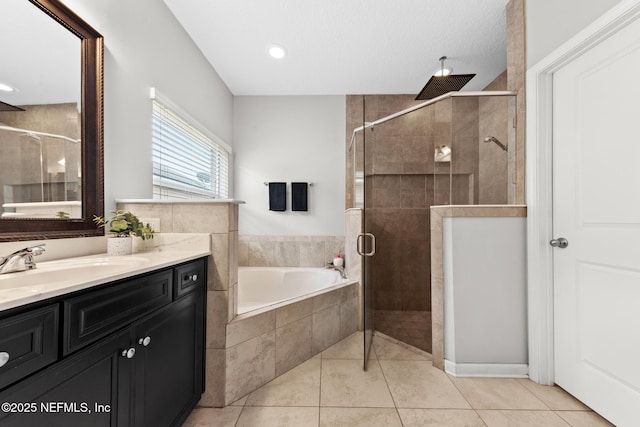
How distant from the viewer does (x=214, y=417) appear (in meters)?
1.38

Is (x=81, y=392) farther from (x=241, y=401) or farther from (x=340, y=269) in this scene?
(x=340, y=269)

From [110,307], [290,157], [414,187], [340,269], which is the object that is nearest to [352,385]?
[340,269]

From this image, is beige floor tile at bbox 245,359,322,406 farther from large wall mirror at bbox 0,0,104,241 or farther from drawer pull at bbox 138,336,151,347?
large wall mirror at bbox 0,0,104,241

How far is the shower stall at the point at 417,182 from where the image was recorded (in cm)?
182

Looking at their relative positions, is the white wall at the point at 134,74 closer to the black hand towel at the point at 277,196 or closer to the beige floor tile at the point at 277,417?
the black hand towel at the point at 277,196

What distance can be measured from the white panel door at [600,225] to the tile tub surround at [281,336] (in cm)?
140

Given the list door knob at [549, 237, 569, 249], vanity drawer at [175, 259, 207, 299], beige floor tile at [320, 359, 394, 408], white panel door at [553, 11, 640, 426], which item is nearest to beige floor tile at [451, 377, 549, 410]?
white panel door at [553, 11, 640, 426]

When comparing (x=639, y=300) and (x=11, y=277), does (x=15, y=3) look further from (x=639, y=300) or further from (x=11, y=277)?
(x=639, y=300)

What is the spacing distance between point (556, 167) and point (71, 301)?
2.27m

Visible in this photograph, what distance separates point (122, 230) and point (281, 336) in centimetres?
109

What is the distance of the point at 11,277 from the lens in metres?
0.83

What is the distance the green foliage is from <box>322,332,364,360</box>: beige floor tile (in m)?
1.47

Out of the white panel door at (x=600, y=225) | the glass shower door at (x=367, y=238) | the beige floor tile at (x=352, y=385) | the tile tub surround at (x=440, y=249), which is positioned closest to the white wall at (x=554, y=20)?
the white panel door at (x=600, y=225)

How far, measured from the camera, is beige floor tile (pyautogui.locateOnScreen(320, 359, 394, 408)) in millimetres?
1489
